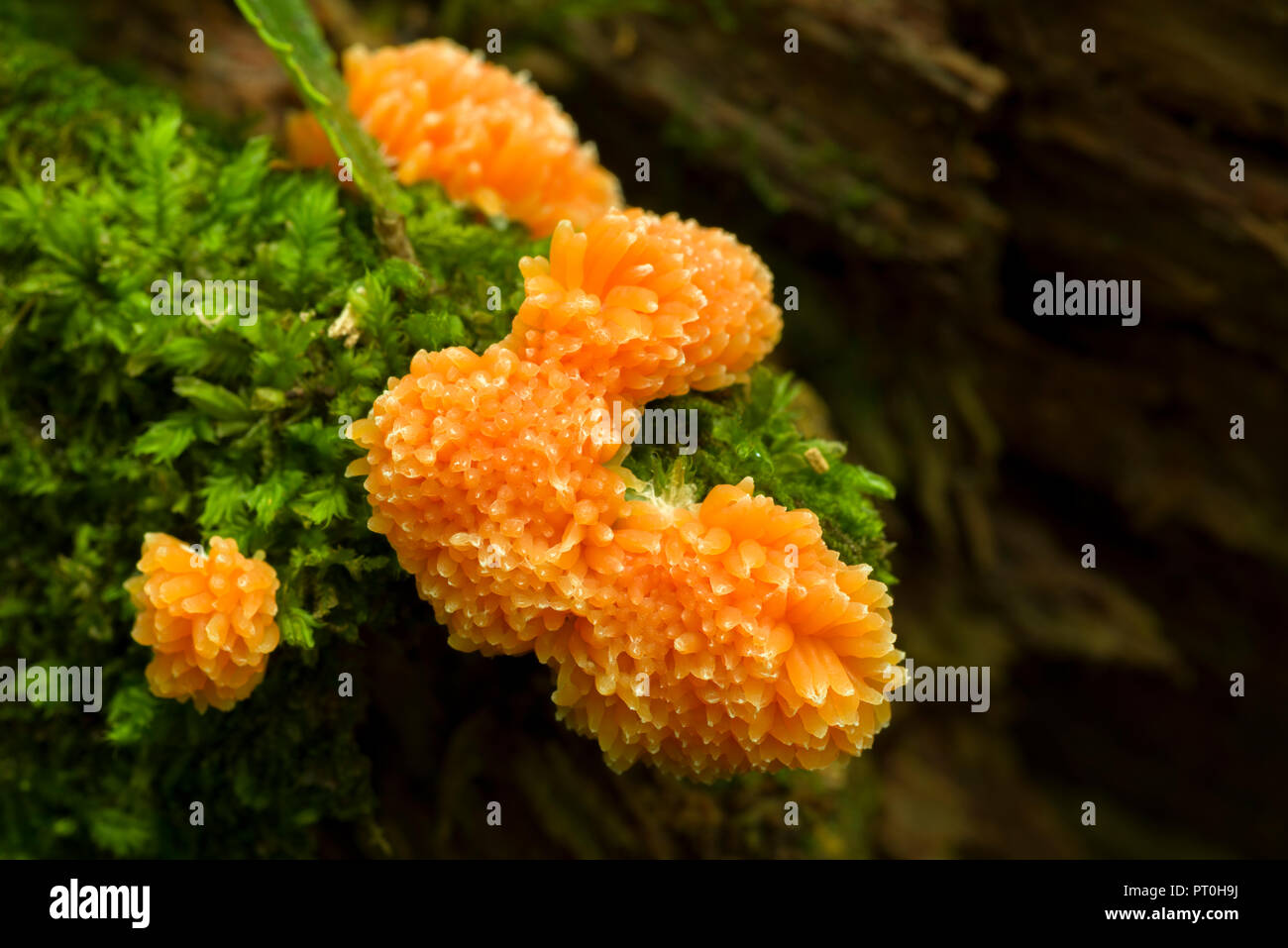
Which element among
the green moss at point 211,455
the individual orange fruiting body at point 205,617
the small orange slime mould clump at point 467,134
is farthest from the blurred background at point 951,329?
the small orange slime mould clump at point 467,134

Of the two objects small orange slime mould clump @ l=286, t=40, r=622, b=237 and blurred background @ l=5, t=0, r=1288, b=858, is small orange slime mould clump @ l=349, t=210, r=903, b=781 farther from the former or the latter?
small orange slime mould clump @ l=286, t=40, r=622, b=237

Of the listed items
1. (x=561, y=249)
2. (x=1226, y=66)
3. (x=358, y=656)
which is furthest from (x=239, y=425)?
(x=1226, y=66)

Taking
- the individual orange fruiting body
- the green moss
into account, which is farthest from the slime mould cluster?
the individual orange fruiting body

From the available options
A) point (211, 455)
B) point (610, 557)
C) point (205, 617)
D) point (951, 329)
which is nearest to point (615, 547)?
point (610, 557)

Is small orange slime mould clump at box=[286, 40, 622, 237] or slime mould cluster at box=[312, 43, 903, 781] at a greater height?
small orange slime mould clump at box=[286, 40, 622, 237]

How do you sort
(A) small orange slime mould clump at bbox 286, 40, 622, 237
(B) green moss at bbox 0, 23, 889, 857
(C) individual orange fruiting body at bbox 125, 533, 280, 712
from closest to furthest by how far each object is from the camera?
1. (C) individual orange fruiting body at bbox 125, 533, 280, 712
2. (B) green moss at bbox 0, 23, 889, 857
3. (A) small orange slime mould clump at bbox 286, 40, 622, 237

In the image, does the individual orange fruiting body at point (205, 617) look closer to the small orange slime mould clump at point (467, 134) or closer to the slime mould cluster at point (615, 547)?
the slime mould cluster at point (615, 547)
